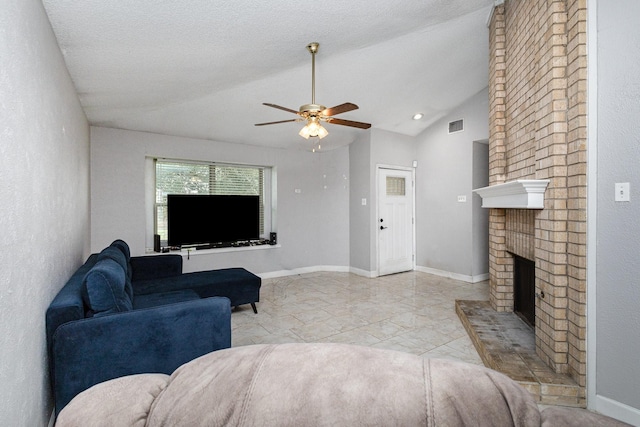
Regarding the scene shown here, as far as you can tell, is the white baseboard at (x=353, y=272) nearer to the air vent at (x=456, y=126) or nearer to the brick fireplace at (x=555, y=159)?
the air vent at (x=456, y=126)

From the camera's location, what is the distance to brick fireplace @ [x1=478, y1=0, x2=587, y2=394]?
1996 mm

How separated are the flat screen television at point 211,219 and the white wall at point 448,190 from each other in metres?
3.12

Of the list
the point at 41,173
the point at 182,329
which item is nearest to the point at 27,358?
the point at 182,329

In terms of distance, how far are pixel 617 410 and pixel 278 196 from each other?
4847mm

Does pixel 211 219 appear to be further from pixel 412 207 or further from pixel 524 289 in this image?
pixel 524 289

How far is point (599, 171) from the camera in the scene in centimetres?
192

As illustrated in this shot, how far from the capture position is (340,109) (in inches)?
112

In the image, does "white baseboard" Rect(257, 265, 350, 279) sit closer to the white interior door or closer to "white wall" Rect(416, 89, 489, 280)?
the white interior door

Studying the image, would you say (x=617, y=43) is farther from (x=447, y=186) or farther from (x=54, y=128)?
(x=447, y=186)

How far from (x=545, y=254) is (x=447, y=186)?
3.54 meters

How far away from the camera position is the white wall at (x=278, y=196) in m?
4.39

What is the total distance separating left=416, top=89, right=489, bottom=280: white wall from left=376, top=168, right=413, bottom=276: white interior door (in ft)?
0.62

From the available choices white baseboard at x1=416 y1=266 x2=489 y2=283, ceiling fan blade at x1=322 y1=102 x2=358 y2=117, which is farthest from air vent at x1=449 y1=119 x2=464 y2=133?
ceiling fan blade at x1=322 y1=102 x2=358 y2=117

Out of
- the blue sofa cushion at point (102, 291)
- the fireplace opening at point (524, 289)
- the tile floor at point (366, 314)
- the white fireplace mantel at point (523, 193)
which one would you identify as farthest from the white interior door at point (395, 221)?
the blue sofa cushion at point (102, 291)
